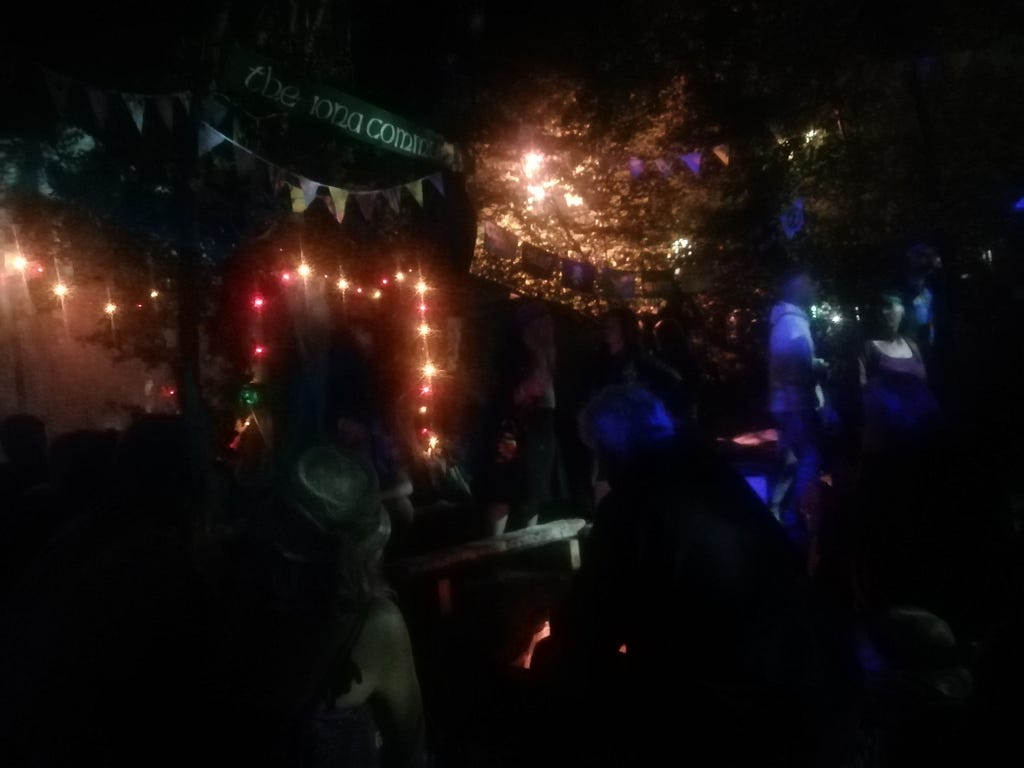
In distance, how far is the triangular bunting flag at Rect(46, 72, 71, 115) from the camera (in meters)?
4.67

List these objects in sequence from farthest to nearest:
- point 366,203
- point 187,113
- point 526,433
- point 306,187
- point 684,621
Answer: point 366,203
point 526,433
point 306,187
point 187,113
point 684,621

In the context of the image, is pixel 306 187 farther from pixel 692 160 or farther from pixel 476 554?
pixel 692 160

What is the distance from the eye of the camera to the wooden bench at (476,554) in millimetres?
4777

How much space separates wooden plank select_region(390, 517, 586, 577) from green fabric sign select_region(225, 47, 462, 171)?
3.05 m

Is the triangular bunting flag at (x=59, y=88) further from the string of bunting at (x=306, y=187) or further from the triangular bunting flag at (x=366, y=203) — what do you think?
the triangular bunting flag at (x=366, y=203)

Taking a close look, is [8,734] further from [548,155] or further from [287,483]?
[548,155]

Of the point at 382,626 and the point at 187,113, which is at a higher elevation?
the point at 187,113

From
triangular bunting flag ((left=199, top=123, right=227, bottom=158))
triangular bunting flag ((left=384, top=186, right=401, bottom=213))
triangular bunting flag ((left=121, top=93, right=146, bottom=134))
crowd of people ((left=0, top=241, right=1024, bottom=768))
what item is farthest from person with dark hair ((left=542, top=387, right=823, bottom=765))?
triangular bunting flag ((left=384, top=186, right=401, bottom=213))

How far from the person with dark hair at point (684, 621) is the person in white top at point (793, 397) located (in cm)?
386

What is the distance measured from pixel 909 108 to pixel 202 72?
33.5 feet

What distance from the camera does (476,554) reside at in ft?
16.7

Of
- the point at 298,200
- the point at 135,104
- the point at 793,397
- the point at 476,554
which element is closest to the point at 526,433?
the point at 476,554

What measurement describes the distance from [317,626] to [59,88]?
13.1ft

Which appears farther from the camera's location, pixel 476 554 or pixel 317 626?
pixel 476 554
